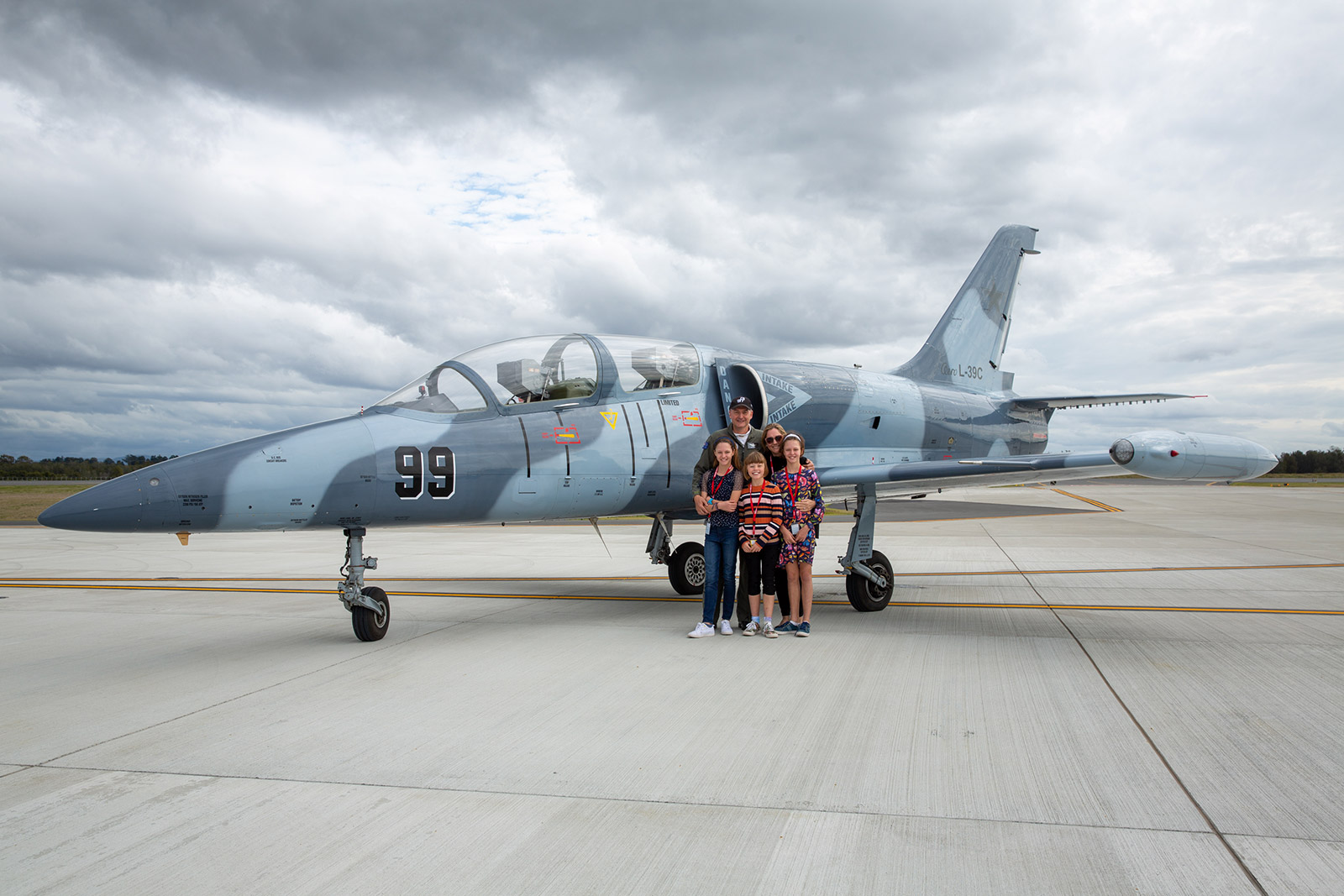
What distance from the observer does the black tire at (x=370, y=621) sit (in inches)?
268

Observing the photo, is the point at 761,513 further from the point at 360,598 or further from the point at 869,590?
the point at 360,598

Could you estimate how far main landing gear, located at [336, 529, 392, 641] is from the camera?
662 cm

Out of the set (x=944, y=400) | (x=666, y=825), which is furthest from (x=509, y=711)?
(x=944, y=400)

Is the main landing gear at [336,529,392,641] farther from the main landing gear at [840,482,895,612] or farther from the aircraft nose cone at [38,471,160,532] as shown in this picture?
the main landing gear at [840,482,895,612]

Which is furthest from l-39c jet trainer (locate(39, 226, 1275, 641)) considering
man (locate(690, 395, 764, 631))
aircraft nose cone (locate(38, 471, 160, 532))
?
man (locate(690, 395, 764, 631))

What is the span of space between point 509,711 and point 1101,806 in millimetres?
3051

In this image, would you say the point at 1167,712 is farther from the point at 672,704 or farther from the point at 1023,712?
Result: the point at 672,704

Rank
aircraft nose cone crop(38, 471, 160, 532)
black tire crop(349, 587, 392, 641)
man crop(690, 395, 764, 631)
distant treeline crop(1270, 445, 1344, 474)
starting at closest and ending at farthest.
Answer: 1. aircraft nose cone crop(38, 471, 160, 532)
2. black tire crop(349, 587, 392, 641)
3. man crop(690, 395, 764, 631)
4. distant treeline crop(1270, 445, 1344, 474)

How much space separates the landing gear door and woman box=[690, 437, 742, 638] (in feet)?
5.25

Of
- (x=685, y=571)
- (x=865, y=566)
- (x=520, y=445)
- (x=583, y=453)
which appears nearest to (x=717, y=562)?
(x=583, y=453)

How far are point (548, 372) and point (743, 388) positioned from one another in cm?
A: 237

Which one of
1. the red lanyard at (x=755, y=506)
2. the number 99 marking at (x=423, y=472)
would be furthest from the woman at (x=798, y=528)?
the number 99 marking at (x=423, y=472)

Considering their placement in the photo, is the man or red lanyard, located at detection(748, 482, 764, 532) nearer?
red lanyard, located at detection(748, 482, 764, 532)

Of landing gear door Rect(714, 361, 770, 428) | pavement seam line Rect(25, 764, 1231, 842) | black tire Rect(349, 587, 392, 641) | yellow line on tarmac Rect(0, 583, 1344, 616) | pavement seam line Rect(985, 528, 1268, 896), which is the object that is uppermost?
landing gear door Rect(714, 361, 770, 428)
